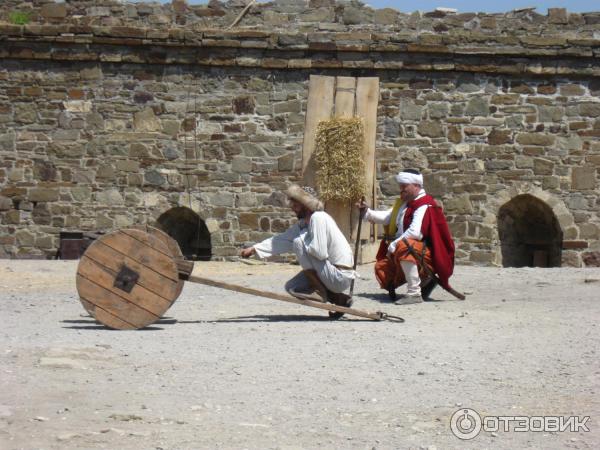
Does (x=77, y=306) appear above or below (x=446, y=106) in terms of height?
below

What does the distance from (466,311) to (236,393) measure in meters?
3.81

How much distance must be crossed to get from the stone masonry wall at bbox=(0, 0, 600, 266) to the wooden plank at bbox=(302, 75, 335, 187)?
169 cm

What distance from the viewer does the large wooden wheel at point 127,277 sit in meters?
8.04

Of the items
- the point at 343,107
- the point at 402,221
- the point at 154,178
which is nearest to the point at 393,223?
the point at 402,221

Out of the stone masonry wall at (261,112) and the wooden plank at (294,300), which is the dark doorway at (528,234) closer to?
the stone masonry wall at (261,112)

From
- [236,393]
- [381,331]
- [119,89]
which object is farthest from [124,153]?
[236,393]

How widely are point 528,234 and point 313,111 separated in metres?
4.02

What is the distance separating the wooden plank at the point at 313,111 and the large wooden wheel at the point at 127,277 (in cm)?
552

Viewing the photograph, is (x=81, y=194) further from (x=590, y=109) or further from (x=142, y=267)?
(x=142, y=267)

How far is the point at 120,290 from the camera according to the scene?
8062mm

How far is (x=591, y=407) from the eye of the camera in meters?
6.06

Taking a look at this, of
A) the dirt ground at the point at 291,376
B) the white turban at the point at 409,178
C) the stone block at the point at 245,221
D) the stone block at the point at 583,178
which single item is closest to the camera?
the dirt ground at the point at 291,376

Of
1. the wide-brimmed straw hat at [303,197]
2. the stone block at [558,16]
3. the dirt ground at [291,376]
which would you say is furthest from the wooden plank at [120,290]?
the stone block at [558,16]

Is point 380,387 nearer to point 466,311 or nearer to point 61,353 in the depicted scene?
point 61,353
